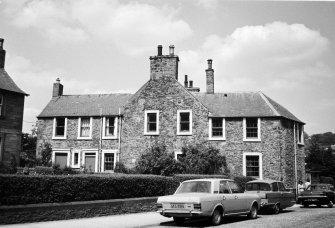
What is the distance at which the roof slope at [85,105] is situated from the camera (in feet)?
97.6

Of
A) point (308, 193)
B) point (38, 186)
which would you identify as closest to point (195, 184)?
point (38, 186)

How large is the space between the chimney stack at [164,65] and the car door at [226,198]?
16.4 metres

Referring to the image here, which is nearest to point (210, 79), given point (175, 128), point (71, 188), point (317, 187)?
point (175, 128)

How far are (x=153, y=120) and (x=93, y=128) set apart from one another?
17.5 ft

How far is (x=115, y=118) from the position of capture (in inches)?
1125

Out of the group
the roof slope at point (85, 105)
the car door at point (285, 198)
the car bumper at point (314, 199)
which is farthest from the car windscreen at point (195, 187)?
the roof slope at point (85, 105)

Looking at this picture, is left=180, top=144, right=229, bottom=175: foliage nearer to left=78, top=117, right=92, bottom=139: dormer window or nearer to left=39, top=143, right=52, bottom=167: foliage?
left=78, top=117, right=92, bottom=139: dormer window

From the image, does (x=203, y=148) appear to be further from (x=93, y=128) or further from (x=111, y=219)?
(x=111, y=219)

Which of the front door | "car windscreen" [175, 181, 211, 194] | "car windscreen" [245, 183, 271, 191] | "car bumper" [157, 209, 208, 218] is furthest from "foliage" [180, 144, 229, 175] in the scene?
"car bumper" [157, 209, 208, 218]

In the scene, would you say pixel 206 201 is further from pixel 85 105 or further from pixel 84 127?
pixel 85 105

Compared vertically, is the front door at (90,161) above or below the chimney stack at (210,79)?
below

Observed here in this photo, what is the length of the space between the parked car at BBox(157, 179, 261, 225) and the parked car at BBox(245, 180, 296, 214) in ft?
7.03

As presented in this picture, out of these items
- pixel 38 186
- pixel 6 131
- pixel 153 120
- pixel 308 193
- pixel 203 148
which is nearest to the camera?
pixel 38 186

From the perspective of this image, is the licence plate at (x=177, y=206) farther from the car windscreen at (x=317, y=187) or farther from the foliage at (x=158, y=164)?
the foliage at (x=158, y=164)
